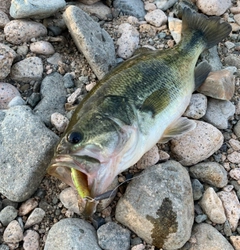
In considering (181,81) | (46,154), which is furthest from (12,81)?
(181,81)

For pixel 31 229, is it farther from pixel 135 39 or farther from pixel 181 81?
pixel 135 39

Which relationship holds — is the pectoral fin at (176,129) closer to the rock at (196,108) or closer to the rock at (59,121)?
the rock at (196,108)

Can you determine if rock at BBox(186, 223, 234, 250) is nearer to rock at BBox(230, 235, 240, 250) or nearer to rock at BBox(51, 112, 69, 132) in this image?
rock at BBox(230, 235, 240, 250)

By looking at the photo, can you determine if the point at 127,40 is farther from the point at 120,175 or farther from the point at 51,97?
the point at 120,175

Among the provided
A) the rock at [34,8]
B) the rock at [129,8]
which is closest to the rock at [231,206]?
the rock at [129,8]

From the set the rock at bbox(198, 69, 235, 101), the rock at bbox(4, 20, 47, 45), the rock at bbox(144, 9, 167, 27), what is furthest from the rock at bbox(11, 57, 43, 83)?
the rock at bbox(198, 69, 235, 101)
